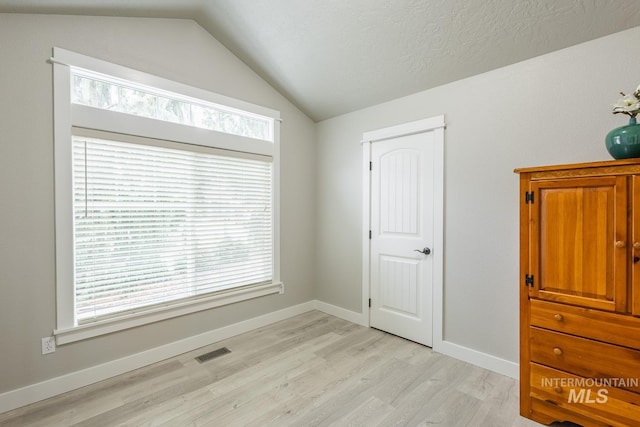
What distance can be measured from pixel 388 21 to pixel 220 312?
302 centimetres

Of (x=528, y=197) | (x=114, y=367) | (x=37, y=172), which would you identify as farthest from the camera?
(x=114, y=367)

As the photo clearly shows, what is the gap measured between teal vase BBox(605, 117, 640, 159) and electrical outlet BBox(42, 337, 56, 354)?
376 centimetres

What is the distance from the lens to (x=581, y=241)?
1678 mm

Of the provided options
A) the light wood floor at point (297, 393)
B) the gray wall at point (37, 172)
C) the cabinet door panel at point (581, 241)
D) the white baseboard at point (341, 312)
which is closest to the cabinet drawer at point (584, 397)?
the light wood floor at point (297, 393)

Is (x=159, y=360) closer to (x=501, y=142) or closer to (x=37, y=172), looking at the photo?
(x=37, y=172)

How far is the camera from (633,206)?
153 centimetres

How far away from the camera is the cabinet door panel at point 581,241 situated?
157cm

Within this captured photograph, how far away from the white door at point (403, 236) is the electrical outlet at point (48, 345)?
109 inches

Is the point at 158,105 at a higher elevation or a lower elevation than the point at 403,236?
higher

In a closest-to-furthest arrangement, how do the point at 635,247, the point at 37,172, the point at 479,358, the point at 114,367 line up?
the point at 635,247 < the point at 37,172 < the point at 114,367 < the point at 479,358

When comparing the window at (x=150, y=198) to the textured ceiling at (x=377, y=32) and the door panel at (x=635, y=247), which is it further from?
the door panel at (x=635, y=247)

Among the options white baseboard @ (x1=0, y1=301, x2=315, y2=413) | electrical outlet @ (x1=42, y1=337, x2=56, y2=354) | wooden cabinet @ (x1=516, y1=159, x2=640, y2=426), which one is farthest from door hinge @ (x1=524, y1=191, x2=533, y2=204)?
electrical outlet @ (x1=42, y1=337, x2=56, y2=354)

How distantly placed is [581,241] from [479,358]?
1.35 meters

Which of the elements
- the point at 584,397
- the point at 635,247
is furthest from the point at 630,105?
the point at 584,397
